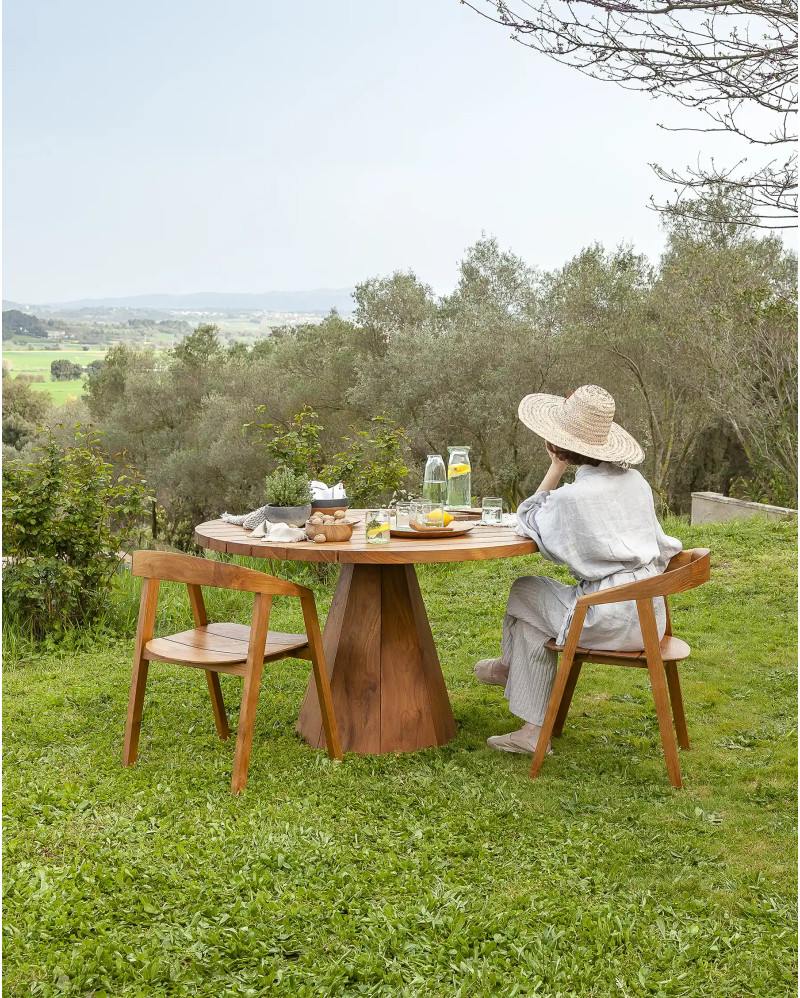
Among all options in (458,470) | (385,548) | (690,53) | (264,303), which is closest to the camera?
(385,548)

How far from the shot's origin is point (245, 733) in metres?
3.13

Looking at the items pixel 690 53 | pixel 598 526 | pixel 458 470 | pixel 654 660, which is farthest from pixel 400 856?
pixel 690 53

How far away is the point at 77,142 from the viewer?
35219 millimetres

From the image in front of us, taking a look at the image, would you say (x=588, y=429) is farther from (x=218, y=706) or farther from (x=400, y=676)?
(x=218, y=706)

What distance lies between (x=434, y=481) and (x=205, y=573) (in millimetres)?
1174

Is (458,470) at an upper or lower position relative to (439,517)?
upper

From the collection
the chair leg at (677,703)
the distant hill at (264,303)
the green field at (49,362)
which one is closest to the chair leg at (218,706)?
the chair leg at (677,703)

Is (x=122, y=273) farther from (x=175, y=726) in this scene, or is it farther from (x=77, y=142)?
(x=175, y=726)

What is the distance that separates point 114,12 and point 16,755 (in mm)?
34963

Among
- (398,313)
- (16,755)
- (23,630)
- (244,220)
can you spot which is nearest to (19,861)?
(16,755)

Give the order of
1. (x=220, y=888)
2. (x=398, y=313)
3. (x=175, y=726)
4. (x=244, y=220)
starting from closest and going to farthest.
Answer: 1. (x=220, y=888)
2. (x=175, y=726)
3. (x=398, y=313)
4. (x=244, y=220)

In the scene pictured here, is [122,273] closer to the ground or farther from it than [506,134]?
closer to the ground

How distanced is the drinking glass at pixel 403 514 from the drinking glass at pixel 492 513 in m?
0.44

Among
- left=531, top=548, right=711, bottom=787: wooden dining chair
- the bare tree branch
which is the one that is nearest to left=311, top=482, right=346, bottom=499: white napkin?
left=531, top=548, right=711, bottom=787: wooden dining chair
